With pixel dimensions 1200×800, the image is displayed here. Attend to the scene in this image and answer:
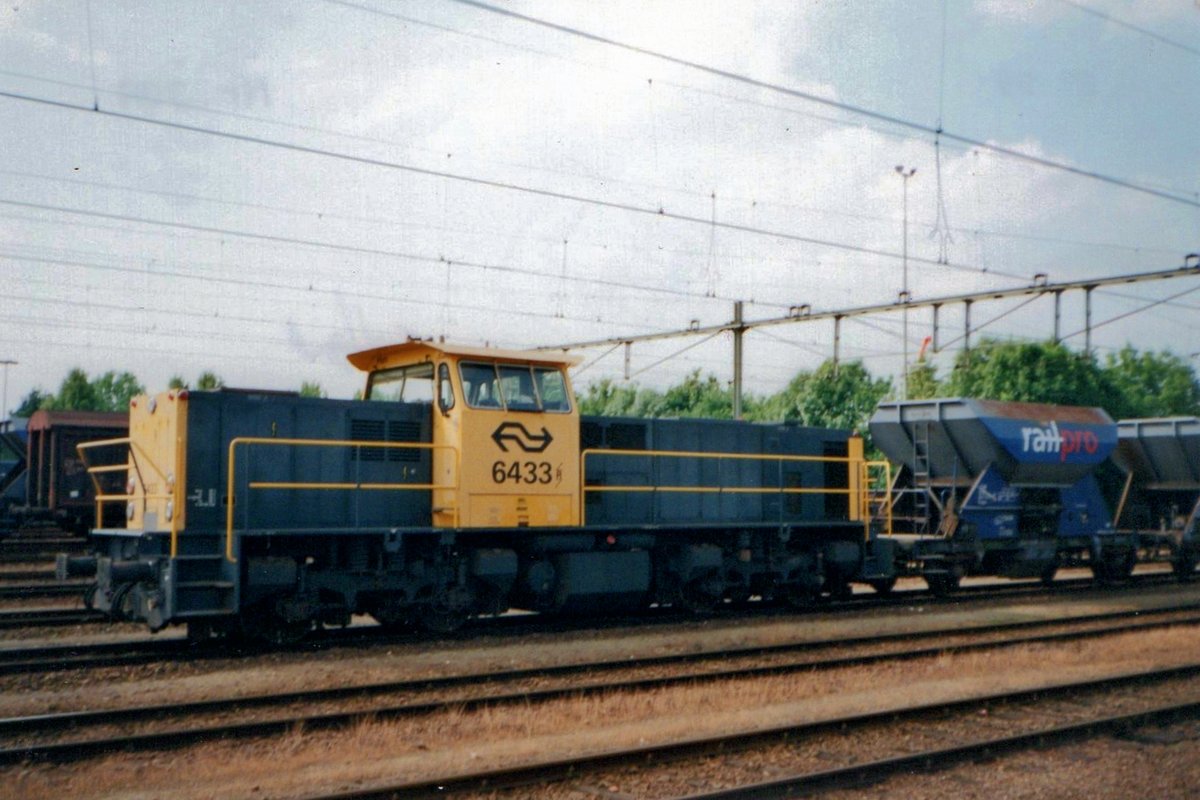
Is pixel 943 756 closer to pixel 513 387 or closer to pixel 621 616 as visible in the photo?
pixel 513 387

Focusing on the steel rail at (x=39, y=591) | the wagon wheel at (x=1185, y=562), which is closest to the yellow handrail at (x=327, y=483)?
the steel rail at (x=39, y=591)

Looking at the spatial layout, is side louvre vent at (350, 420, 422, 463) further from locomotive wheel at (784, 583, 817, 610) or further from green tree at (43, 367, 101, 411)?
green tree at (43, 367, 101, 411)

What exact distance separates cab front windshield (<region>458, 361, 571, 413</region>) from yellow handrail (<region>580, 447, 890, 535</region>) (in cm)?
83

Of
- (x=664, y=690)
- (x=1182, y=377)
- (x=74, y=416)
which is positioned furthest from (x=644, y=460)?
(x=1182, y=377)

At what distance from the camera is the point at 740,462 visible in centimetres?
1571

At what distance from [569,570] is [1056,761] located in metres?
7.00

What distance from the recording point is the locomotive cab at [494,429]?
12703 millimetres

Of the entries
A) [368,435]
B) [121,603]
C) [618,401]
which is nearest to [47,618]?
[121,603]

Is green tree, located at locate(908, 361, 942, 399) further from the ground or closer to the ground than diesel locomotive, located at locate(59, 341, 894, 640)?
further from the ground

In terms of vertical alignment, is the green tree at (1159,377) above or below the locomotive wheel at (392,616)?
above

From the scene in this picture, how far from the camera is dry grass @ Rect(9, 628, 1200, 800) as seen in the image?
6695 millimetres

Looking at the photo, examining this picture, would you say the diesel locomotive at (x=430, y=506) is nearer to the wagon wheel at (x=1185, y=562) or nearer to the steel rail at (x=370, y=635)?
the steel rail at (x=370, y=635)

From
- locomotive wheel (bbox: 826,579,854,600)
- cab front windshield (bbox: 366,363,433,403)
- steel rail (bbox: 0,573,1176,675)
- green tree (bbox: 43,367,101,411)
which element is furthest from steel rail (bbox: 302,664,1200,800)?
green tree (bbox: 43,367,101,411)

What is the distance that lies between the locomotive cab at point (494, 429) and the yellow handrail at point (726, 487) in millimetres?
313
